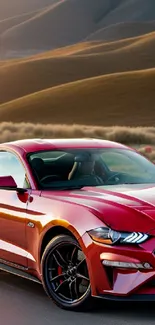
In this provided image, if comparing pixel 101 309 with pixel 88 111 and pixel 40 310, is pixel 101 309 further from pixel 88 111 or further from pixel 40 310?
pixel 88 111

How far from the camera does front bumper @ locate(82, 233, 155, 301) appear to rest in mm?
5711

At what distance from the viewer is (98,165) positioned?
788 centimetres

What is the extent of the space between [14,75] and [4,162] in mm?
124436

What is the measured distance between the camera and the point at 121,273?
5.80 metres

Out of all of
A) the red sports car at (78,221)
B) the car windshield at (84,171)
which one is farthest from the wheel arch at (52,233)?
the car windshield at (84,171)

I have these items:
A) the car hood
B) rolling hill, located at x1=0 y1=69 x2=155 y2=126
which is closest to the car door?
the car hood

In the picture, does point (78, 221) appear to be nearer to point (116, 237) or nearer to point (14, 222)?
point (116, 237)

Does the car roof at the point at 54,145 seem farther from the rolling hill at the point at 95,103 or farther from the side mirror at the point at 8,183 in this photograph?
the rolling hill at the point at 95,103

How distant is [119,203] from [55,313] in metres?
1.01

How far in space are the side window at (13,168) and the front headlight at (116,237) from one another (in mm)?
1569

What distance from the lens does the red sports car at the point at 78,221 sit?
229 inches

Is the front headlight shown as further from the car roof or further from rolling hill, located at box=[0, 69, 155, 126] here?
rolling hill, located at box=[0, 69, 155, 126]

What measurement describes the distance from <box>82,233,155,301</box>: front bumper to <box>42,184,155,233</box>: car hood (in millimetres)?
187

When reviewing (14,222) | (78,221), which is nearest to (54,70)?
(14,222)
